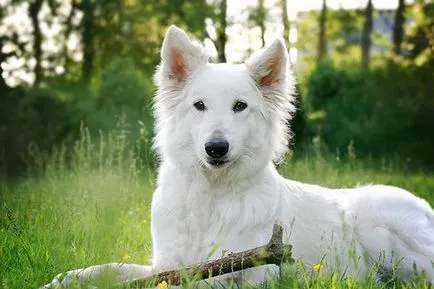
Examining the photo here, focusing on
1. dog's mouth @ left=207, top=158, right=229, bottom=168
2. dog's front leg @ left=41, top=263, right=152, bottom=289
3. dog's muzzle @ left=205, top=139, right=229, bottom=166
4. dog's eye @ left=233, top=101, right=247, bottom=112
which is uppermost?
dog's eye @ left=233, top=101, right=247, bottom=112

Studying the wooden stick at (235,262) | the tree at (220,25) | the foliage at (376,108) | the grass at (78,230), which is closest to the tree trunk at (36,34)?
the tree at (220,25)

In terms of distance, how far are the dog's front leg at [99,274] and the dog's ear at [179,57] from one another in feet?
4.78

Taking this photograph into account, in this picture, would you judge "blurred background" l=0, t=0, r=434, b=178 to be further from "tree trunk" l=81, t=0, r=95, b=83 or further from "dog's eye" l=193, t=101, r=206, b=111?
"dog's eye" l=193, t=101, r=206, b=111

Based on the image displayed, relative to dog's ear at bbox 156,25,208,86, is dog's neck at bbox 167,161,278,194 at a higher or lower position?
lower

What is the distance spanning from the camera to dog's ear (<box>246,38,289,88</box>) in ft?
16.1

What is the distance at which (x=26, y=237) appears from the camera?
17.6 ft

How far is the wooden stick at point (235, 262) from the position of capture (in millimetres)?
3777

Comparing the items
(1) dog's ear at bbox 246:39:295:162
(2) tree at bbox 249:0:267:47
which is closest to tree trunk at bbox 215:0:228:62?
(2) tree at bbox 249:0:267:47

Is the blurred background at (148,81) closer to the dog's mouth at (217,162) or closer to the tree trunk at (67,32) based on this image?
the tree trunk at (67,32)

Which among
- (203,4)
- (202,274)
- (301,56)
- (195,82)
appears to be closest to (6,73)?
(195,82)

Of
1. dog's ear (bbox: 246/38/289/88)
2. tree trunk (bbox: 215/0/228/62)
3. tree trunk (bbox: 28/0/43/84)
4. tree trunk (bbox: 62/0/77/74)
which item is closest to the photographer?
dog's ear (bbox: 246/38/289/88)

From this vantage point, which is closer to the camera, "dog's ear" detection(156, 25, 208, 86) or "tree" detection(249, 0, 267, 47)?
"dog's ear" detection(156, 25, 208, 86)

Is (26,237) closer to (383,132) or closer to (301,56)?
(383,132)

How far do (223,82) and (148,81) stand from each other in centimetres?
1260
